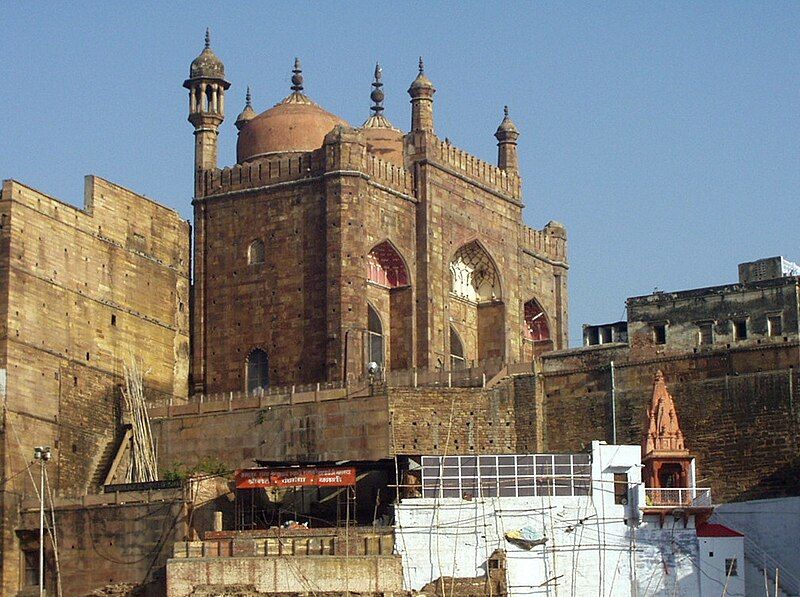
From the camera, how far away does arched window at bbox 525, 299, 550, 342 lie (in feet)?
223

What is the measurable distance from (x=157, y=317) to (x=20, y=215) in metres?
6.08

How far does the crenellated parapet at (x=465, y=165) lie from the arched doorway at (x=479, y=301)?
82.8 inches

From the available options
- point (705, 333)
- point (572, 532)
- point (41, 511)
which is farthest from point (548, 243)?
point (41, 511)

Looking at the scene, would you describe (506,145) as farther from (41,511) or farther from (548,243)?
(41,511)

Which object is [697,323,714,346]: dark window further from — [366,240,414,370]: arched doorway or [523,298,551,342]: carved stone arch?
[523,298,551,342]: carved stone arch

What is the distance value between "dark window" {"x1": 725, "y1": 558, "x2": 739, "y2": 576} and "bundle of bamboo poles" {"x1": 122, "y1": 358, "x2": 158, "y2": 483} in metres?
16.0

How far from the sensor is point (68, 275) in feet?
194

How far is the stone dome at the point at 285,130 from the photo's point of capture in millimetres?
63625

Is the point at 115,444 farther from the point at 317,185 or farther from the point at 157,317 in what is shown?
the point at 317,185

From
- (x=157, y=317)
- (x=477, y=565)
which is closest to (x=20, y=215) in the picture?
(x=157, y=317)

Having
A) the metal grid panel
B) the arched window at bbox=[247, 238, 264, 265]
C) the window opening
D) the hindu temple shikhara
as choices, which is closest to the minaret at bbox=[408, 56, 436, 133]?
the hindu temple shikhara

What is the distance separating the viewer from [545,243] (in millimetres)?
69250

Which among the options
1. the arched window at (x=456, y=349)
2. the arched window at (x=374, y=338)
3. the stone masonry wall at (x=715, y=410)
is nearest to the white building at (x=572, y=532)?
the stone masonry wall at (x=715, y=410)

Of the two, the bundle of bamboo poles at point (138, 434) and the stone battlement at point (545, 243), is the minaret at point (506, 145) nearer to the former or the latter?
the stone battlement at point (545, 243)
